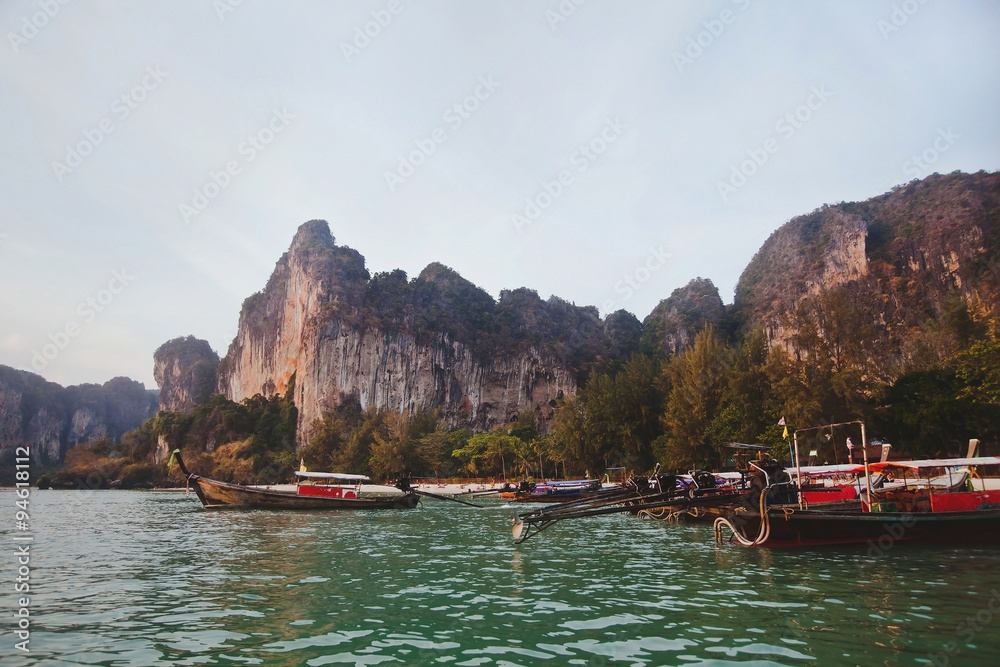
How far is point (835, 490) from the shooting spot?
60.1 feet

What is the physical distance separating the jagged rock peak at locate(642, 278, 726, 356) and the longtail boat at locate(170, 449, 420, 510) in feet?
248

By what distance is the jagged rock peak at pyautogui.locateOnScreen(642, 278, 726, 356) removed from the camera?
100 m

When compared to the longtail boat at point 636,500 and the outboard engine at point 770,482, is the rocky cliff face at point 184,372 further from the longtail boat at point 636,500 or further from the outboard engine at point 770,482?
the outboard engine at point 770,482

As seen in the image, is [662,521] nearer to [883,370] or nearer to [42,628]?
[42,628]

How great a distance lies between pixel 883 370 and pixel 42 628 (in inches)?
1680

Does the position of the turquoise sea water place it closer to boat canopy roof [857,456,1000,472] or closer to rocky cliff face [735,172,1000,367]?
boat canopy roof [857,456,1000,472]

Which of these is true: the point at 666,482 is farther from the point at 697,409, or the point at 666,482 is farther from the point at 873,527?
the point at 697,409

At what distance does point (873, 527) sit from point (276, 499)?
27096 millimetres

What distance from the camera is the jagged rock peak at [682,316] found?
330 feet

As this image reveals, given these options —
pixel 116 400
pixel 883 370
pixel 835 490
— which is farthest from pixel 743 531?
pixel 116 400

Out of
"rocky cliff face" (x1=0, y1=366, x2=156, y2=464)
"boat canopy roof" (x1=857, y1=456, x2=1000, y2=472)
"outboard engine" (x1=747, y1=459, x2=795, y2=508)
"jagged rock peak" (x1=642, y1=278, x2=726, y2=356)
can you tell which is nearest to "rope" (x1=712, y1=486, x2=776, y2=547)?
"outboard engine" (x1=747, y1=459, x2=795, y2=508)

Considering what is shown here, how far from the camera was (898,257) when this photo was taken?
75000mm

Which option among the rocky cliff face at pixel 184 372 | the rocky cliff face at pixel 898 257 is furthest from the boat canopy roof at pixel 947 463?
the rocky cliff face at pixel 184 372

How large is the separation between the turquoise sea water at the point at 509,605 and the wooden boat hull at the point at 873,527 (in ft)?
1.33
